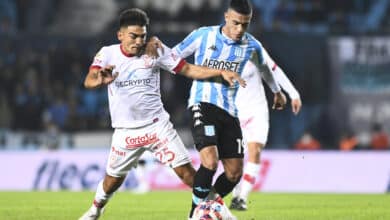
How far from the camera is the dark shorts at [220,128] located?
991cm

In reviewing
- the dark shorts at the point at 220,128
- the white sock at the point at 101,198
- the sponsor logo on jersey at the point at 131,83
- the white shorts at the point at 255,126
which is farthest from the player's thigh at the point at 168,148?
the white shorts at the point at 255,126

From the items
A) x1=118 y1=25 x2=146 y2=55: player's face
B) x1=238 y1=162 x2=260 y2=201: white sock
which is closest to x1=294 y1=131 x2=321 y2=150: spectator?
x1=238 y1=162 x2=260 y2=201: white sock

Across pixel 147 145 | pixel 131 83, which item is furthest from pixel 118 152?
pixel 131 83

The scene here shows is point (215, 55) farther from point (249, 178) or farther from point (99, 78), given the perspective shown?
point (249, 178)

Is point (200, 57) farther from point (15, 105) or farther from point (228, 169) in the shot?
point (15, 105)

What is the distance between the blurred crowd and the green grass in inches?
268

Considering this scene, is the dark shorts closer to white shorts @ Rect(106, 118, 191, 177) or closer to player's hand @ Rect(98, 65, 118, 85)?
white shorts @ Rect(106, 118, 191, 177)

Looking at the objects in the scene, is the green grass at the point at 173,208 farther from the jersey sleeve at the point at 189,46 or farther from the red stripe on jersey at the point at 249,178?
the jersey sleeve at the point at 189,46

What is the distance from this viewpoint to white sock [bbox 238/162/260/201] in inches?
500

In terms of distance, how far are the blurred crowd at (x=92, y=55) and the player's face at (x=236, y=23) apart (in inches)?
483

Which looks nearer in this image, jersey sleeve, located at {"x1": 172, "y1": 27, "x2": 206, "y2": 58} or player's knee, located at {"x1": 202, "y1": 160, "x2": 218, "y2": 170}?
player's knee, located at {"x1": 202, "y1": 160, "x2": 218, "y2": 170}

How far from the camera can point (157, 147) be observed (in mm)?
9695

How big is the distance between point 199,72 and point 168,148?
738 mm

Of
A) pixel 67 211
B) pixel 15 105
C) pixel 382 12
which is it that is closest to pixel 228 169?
pixel 67 211
